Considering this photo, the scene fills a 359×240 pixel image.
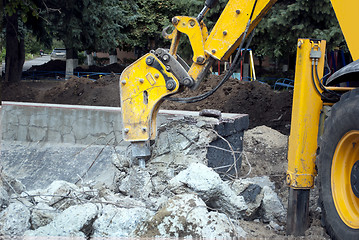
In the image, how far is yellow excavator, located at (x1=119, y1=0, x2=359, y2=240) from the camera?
130 inches

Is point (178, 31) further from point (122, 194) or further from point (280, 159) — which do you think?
point (280, 159)

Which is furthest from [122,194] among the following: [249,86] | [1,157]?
[249,86]

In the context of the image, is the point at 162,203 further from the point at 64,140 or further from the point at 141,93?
the point at 64,140

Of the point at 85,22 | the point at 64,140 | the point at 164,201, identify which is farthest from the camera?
the point at 85,22

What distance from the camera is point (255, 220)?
4723 mm

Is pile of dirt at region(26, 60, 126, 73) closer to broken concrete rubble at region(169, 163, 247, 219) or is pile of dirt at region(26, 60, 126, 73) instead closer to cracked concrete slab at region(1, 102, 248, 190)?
cracked concrete slab at region(1, 102, 248, 190)

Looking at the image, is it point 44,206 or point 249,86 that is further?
point 249,86

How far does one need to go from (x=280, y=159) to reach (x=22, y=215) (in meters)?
4.43

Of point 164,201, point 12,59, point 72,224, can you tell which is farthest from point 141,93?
point 12,59

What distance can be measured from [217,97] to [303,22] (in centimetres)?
301

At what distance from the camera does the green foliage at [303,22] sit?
1038 centimetres

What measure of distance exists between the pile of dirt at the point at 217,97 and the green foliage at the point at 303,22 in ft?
5.04

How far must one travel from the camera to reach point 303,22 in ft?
35.4

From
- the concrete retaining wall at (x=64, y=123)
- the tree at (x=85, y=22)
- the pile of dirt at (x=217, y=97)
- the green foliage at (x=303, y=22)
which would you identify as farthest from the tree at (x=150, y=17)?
the concrete retaining wall at (x=64, y=123)
